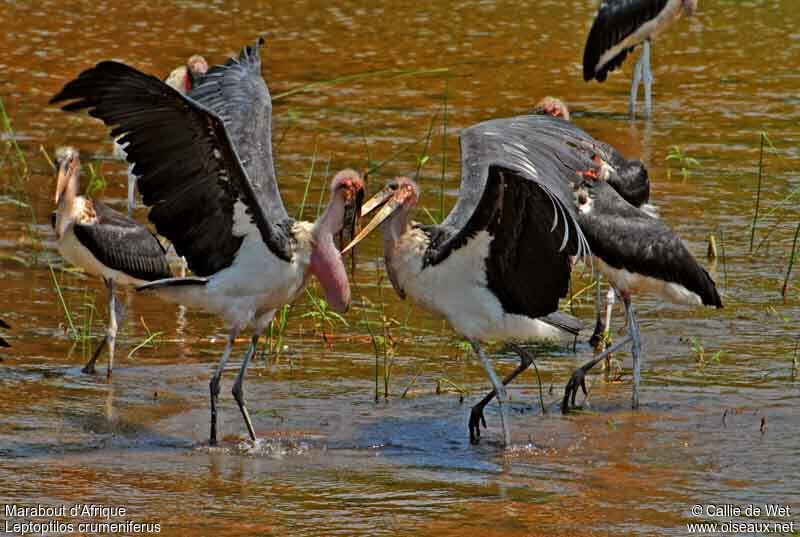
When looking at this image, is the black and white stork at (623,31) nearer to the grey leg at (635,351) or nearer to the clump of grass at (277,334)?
the clump of grass at (277,334)

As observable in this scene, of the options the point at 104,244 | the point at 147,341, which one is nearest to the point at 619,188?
the point at 147,341

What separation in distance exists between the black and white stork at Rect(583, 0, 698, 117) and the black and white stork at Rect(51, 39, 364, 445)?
290 inches

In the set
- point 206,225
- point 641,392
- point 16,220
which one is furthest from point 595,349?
point 16,220

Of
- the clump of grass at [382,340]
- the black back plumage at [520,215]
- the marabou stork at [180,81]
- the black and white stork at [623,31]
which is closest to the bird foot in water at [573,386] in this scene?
the black back plumage at [520,215]

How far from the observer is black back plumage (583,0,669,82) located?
1400 centimetres

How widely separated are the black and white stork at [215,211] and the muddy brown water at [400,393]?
1.62ft

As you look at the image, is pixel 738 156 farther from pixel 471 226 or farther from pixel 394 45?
pixel 471 226

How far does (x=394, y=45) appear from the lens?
16.0m

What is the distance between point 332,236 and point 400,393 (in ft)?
3.01

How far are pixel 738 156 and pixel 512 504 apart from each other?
6.70m

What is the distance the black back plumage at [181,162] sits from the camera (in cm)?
600

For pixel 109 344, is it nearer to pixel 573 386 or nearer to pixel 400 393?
pixel 400 393

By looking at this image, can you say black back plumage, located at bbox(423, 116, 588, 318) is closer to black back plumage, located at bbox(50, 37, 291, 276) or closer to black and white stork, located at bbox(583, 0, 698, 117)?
black back plumage, located at bbox(50, 37, 291, 276)

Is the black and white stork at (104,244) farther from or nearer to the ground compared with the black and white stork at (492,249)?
nearer to the ground
